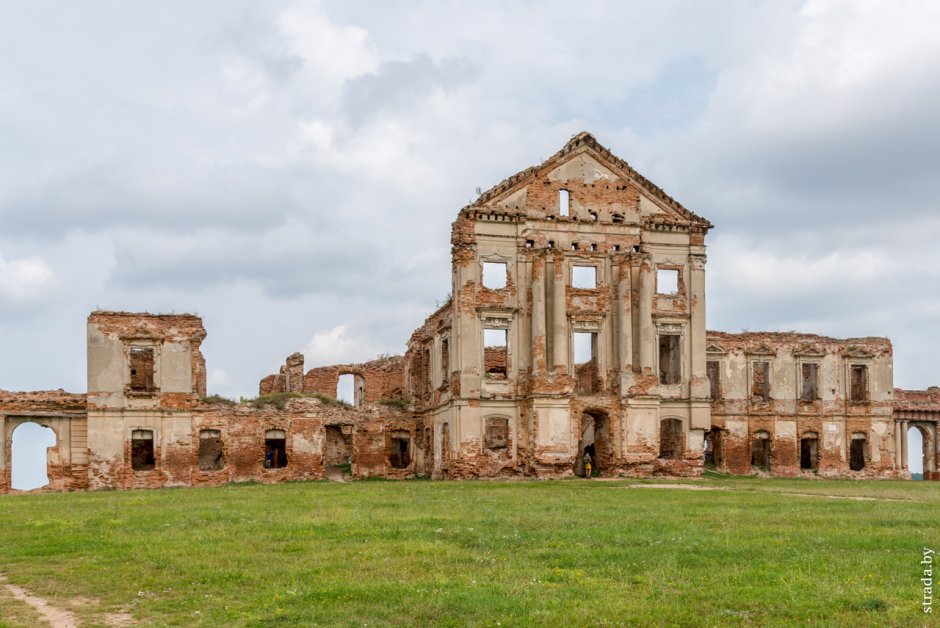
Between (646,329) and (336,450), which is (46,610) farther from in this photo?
(336,450)

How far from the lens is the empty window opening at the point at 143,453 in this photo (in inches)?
1469

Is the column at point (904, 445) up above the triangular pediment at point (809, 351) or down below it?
below

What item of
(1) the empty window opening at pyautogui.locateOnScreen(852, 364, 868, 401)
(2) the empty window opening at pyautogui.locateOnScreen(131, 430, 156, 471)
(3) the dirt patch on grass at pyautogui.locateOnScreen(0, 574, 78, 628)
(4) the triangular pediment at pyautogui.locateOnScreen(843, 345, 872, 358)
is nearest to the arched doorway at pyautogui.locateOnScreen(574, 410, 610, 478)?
(4) the triangular pediment at pyautogui.locateOnScreen(843, 345, 872, 358)

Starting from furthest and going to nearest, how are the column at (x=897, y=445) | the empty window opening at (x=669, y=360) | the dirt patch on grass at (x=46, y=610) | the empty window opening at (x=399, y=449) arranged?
the column at (x=897, y=445) < the empty window opening at (x=399, y=449) < the empty window opening at (x=669, y=360) < the dirt patch on grass at (x=46, y=610)

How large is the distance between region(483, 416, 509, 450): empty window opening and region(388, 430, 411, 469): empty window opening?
3354 mm

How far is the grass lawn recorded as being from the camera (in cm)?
1025

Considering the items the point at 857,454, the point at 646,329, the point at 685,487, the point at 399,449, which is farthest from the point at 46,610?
the point at 857,454

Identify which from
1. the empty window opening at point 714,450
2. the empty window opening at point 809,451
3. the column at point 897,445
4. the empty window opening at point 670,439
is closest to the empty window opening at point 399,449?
the empty window opening at point 670,439

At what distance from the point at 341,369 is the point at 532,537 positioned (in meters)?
30.6

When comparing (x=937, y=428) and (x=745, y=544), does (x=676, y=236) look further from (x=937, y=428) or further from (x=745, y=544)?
(x=745, y=544)

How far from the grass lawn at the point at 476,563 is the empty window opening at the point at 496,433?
1416cm

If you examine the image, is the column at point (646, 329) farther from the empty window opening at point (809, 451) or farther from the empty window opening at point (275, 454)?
the empty window opening at point (275, 454)

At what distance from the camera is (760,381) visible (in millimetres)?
44156

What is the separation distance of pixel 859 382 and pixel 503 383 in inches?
707
